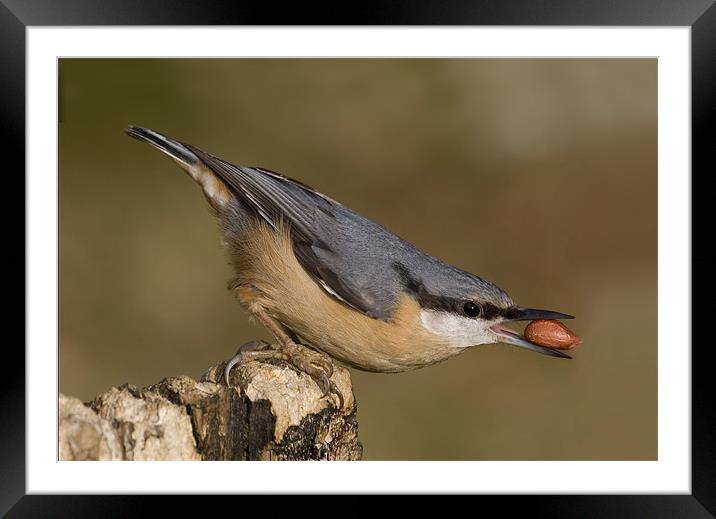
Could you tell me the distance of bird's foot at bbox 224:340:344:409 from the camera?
2.78m

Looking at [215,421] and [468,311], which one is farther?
[468,311]

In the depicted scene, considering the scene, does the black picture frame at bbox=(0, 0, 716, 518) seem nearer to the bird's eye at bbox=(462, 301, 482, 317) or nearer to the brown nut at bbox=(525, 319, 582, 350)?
the brown nut at bbox=(525, 319, 582, 350)

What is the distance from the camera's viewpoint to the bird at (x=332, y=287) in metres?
2.89

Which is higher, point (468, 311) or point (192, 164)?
point (192, 164)

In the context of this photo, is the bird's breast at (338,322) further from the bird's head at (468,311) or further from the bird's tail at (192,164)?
the bird's tail at (192,164)

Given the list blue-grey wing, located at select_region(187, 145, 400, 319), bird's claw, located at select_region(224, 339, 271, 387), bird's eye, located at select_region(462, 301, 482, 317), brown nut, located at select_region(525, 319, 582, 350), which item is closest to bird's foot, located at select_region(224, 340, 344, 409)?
bird's claw, located at select_region(224, 339, 271, 387)

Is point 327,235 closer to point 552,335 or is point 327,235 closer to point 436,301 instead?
point 436,301

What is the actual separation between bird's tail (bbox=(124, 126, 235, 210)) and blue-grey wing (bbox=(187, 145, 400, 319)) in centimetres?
6

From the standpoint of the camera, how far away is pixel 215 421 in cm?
246

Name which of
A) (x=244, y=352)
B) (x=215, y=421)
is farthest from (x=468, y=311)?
(x=215, y=421)

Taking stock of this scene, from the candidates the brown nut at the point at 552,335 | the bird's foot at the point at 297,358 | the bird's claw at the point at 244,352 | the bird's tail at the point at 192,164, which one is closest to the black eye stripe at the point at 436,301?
the brown nut at the point at 552,335
